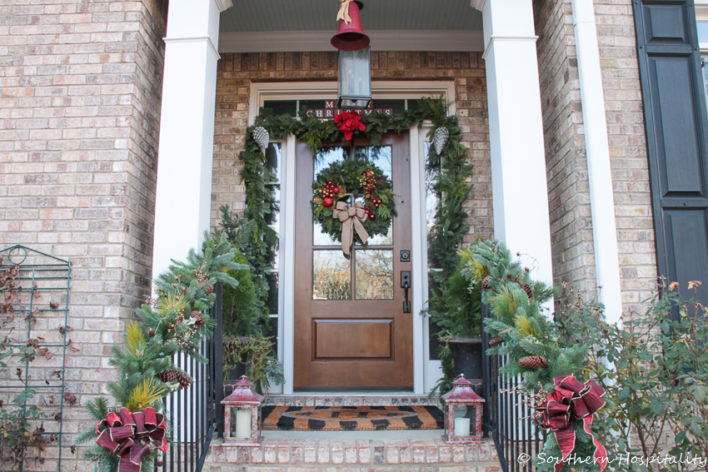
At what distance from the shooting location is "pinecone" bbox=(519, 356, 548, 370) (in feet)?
6.85

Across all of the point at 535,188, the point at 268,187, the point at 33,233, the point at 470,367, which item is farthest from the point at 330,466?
the point at 268,187

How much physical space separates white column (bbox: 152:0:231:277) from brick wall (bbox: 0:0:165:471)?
21cm

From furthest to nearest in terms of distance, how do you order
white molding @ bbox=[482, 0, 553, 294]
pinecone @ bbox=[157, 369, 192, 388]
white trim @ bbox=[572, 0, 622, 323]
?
white molding @ bbox=[482, 0, 553, 294]
white trim @ bbox=[572, 0, 622, 323]
pinecone @ bbox=[157, 369, 192, 388]

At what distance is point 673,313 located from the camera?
314cm

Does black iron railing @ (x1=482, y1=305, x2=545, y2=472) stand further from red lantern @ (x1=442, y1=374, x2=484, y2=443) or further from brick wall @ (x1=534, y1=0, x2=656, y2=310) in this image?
brick wall @ (x1=534, y1=0, x2=656, y2=310)

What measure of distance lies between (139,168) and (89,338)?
1.03 meters

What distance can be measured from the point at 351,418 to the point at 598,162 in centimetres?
214

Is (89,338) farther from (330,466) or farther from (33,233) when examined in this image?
(330,466)

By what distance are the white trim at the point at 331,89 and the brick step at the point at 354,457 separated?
108 inches

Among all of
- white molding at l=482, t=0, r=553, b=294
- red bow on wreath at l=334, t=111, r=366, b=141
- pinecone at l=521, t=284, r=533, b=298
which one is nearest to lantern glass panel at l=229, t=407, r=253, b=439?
pinecone at l=521, t=284, r=533, b=298

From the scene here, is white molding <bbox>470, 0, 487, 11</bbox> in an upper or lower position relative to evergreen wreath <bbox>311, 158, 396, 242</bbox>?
upper

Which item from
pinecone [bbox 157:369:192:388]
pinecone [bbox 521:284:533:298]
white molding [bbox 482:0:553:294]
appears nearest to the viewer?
pinecone [bbox 157:369:192:388]

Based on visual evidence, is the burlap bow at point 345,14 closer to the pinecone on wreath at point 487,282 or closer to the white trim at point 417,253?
the white trim at point 417,253

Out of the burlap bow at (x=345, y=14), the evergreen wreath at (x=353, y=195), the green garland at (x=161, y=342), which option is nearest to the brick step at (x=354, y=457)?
the green garland at (x=161, y=342)
